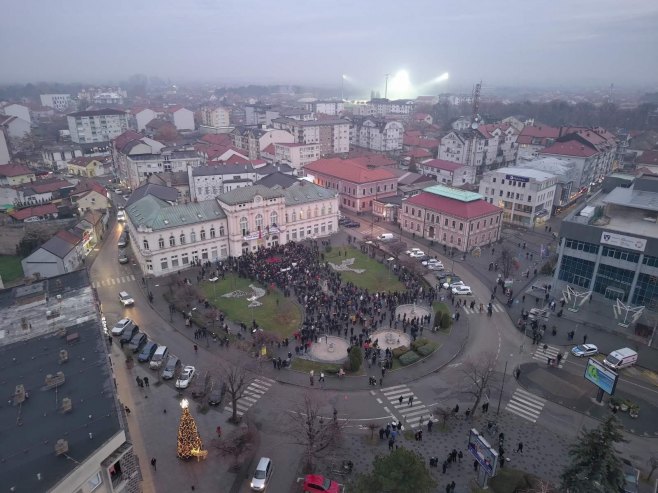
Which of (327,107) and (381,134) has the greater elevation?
(327,107)

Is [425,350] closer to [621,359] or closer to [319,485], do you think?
[621,359]

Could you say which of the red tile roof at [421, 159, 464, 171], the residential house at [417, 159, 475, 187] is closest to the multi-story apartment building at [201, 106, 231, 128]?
the red tile roof at [421, 159, 464, 171]

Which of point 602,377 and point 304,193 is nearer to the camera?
point 602,377

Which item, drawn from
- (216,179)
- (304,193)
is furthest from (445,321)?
(216,179)

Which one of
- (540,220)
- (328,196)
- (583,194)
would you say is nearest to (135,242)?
(328,196)

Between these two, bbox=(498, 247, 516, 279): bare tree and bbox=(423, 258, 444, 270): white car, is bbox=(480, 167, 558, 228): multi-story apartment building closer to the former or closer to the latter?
bbox=(498, 247, 516, 279): bare tree

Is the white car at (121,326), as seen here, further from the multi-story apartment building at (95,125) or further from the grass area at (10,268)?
the multi-story apartment building at (95,125)
